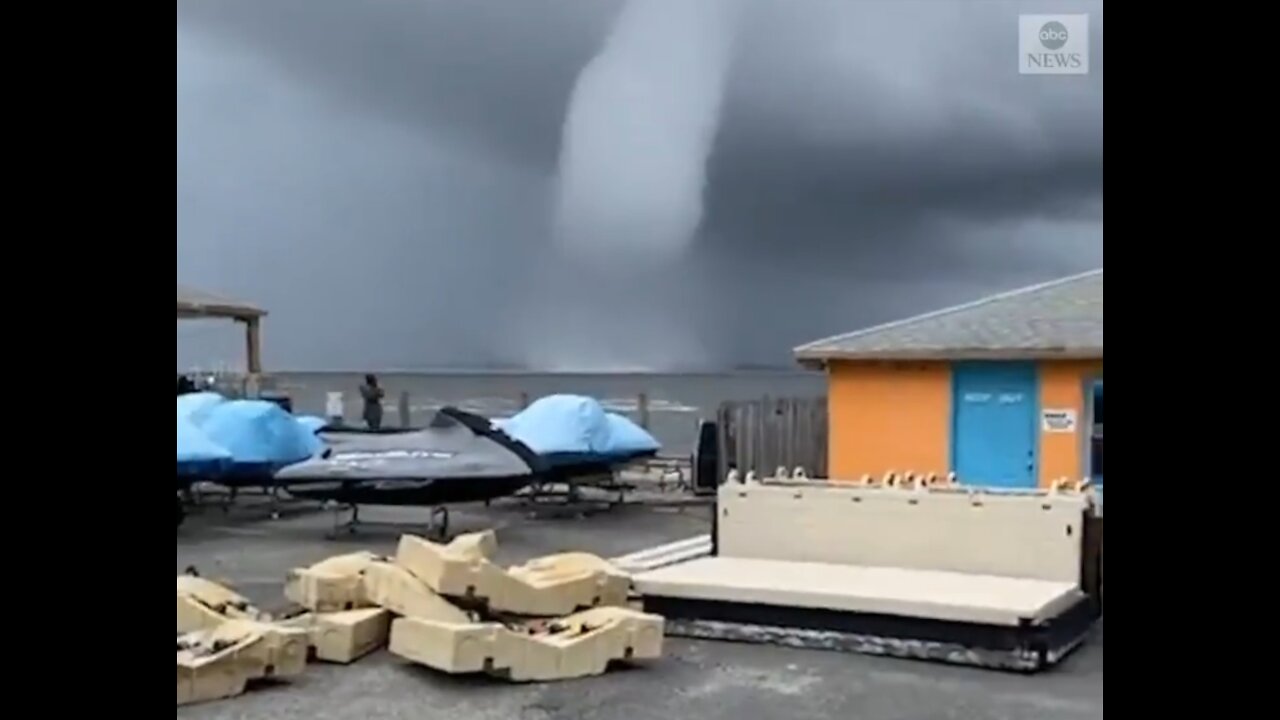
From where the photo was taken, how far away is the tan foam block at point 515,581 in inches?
311

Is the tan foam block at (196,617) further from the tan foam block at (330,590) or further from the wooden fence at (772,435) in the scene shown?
the wooden fence at (772,435)

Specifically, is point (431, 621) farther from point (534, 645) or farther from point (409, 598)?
point (534, 645)

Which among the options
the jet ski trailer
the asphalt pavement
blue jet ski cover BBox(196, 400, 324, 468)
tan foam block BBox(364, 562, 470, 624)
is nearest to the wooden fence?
blue jet ski cover BBox(196, 400, 324, 468)

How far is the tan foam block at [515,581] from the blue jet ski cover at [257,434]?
27.1 ft

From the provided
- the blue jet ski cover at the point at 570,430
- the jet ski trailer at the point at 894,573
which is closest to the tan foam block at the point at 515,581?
the jet ski trailer at the point at 894,573

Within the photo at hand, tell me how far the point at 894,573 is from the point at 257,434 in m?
9.81

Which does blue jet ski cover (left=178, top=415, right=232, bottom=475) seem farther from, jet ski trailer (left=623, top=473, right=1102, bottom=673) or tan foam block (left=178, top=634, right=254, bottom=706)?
tan foam block (left=178, top=634, right=254, bottom=706)

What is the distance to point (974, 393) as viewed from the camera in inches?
536

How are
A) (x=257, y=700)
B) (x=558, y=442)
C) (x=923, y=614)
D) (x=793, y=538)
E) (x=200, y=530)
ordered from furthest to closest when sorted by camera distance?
(x=558, y=442), (x=200, y=530), (x=793, y=538), (x=923, y=614), (x=257, y=700)
